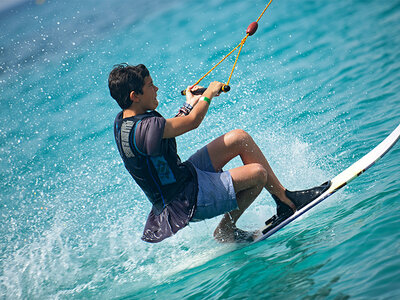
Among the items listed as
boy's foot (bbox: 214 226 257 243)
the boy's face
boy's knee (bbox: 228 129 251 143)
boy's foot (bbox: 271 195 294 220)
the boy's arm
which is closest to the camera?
the boy's arm

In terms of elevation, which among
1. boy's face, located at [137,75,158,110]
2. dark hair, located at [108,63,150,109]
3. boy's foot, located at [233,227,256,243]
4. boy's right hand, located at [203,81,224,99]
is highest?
dark hair, located at [108,63,150,109]

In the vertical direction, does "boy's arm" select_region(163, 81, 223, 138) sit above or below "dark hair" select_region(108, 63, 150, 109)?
below

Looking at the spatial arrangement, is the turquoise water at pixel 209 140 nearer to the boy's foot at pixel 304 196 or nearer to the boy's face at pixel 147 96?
the boy's foot at pixel 304 196

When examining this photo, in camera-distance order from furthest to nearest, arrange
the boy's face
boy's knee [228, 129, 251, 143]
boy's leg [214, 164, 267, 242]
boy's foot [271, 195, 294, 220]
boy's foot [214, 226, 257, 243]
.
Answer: boy's foot [214, 226, 257, 243]
boy's foot [271, 195, 294, 220]
boy's knee [228, 129, 251, 143]
boy's leg [214, 164, 267, 242]
the boy's face

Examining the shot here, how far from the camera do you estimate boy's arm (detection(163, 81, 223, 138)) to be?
2732 millimetres

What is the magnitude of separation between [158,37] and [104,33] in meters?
2.62

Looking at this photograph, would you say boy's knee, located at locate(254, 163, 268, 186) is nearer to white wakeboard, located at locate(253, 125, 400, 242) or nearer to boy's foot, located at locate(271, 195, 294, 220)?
boy's foot, located at locate(271, 195, 294, 220)

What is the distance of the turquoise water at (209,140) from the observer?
2895mm

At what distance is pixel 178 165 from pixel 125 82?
625 millimetres

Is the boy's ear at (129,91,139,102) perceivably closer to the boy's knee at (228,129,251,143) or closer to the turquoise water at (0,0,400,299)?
the boy's knee at (228,129,251,143)

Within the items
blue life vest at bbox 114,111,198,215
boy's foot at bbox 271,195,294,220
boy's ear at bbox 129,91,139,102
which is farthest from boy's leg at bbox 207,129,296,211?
boy's ear at bbox 129,91,139,102

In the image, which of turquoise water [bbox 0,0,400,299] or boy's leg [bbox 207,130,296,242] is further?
boy's leg [bbox 207,130,296,242]

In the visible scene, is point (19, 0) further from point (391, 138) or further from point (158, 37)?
point (391, 138)

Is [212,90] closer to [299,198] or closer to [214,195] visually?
[214,195]
